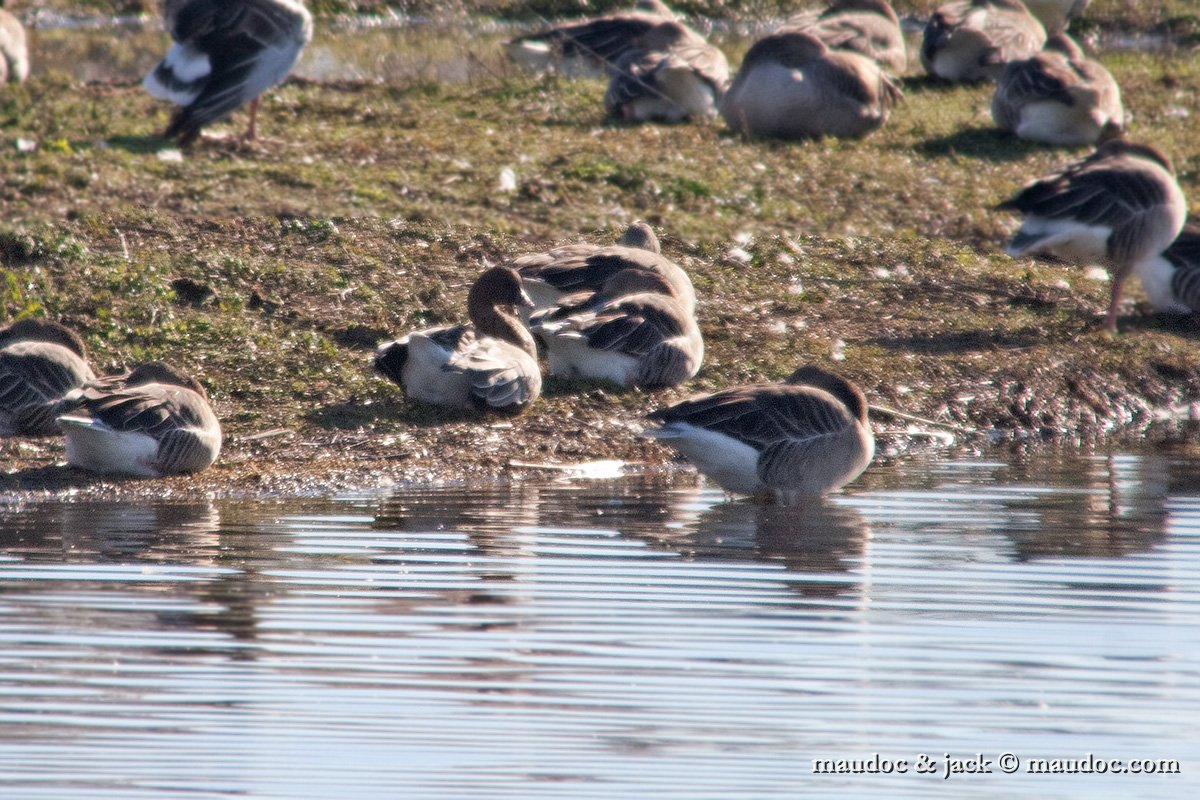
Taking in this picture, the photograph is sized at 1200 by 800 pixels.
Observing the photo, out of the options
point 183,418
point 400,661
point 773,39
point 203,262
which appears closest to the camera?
point 400,661

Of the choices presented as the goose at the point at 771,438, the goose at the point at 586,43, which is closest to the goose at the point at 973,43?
the goose at the point at 586,43

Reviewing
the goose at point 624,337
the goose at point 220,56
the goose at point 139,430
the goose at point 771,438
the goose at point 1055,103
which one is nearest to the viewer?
the goose at point 139,430

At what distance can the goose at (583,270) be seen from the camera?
10930 millimetres

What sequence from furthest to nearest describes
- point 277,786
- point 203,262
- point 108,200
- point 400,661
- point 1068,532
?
1. point 108,200
2. point 203,262
3. point 1068,532
4. point 400,661
5. point 277,786

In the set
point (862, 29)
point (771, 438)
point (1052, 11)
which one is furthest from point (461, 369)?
point (1052, 11)

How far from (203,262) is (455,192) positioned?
8.17 feet

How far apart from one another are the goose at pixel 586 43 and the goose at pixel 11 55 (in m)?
4.66

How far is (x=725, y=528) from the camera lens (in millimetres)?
8250

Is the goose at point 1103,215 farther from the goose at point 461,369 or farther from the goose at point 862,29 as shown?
the goose at point 862,29

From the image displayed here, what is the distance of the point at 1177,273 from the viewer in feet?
41.3

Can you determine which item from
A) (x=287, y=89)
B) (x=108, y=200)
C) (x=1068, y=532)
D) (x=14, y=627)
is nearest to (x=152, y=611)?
(x=14, y=627)

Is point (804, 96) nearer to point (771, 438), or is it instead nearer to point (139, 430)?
point (771, 438)

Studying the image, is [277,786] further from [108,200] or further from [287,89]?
[287,89]

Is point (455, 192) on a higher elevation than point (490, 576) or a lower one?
higher
